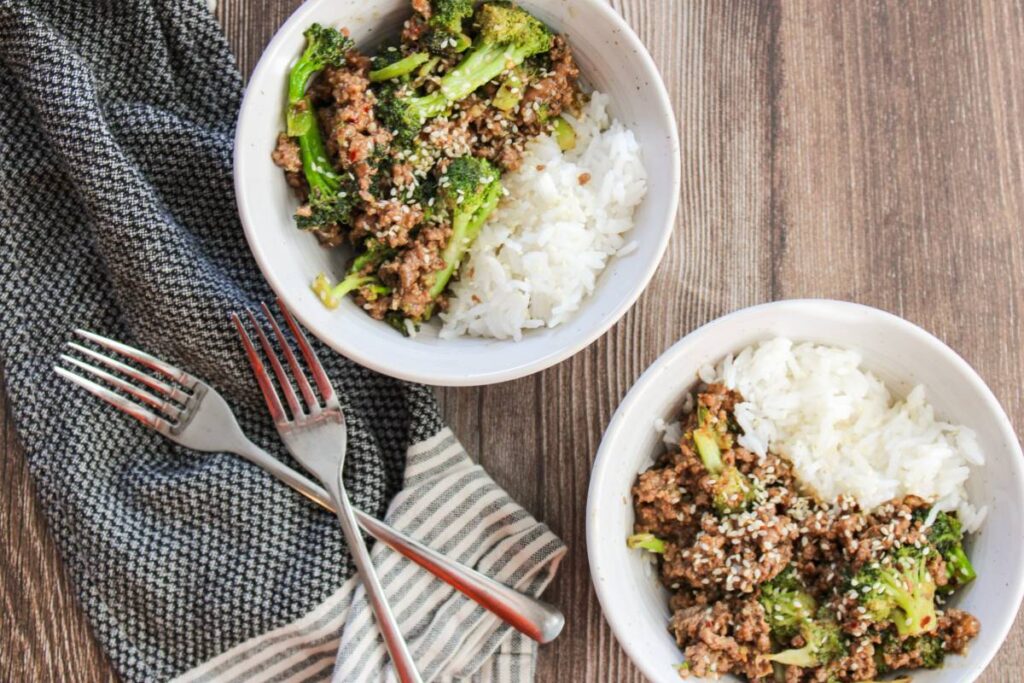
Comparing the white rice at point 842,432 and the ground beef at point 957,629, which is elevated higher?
the white rice at point 842,432

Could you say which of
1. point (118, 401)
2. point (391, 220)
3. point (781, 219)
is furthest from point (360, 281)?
point (781, 219)

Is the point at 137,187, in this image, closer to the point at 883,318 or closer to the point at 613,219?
the point at 613,219

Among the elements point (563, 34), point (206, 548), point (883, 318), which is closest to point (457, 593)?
point (206, 548)

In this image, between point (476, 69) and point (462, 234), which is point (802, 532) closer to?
point (462, 234)

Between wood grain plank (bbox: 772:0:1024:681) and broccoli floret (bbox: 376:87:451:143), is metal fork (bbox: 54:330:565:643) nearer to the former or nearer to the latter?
broccoli floret (bbox: 376:87:451:143)

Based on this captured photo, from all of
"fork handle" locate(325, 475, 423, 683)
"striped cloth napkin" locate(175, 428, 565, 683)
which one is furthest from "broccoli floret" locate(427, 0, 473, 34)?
"fork handle" locate(325, 475, 423, 683)

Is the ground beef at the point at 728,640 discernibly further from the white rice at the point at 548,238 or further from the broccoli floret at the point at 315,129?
the broccoli floret at the point at 315,129

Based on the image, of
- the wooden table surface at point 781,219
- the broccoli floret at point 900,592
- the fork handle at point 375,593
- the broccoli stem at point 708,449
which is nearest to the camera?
the broccoli floret at point 900,592

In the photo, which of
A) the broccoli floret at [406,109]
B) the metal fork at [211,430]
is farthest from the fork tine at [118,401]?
the broccoli floret at [406,109]
